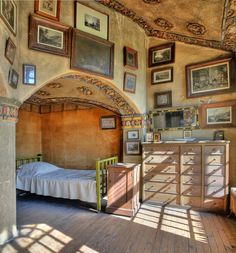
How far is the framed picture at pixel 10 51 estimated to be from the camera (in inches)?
91.6

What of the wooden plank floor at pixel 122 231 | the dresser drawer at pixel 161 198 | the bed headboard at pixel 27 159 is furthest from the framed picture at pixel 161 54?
the bed headboard at pixel 27 159

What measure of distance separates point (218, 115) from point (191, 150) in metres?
0.90

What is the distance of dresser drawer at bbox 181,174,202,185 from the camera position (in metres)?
3.77

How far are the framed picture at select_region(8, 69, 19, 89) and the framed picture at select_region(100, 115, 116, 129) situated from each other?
2835 millimetres

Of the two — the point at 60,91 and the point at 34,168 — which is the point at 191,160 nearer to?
the point at 60,91

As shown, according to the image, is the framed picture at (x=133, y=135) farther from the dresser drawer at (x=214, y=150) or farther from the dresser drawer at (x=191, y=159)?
the dresser drawer at (x=214, y=150)

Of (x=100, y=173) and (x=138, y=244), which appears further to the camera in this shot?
(x=100, y=173)

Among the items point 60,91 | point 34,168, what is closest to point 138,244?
point 34,168

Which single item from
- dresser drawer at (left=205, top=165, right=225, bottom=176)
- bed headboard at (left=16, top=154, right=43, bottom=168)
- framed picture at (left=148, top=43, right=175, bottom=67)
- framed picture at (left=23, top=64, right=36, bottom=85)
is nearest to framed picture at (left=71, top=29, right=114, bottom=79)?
framed picture at (left=23, top=64, right=36, bottom=85)

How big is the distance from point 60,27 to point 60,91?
169 cm

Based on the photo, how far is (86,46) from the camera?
128 inches

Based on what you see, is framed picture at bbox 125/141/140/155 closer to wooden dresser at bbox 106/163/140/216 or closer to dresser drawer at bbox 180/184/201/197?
wooden dresser at bbox 106/163/140/216

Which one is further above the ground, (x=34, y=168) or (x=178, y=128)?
(x=178, y=128)

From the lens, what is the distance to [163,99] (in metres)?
4.46
